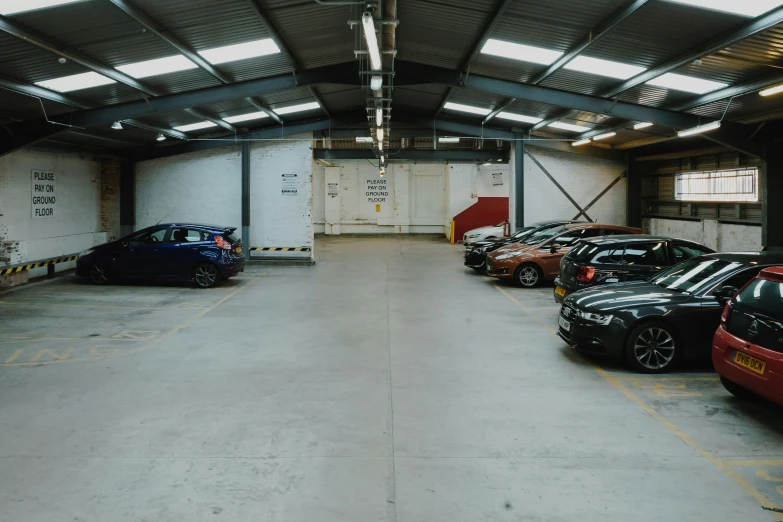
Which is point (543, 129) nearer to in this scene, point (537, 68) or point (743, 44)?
point (537, 68)

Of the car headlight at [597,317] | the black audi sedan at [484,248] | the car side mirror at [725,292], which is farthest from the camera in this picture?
the black audi sedan at [484,248]

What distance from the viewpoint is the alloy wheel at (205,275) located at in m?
15.3

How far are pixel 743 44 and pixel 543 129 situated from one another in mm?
12205

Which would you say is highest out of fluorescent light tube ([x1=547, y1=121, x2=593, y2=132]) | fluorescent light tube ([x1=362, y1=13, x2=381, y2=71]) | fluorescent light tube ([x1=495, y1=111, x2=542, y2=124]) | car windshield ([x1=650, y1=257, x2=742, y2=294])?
fluorescent light tube ([x1=495, y1=111, x2=542, y2=124])

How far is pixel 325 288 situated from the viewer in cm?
1528

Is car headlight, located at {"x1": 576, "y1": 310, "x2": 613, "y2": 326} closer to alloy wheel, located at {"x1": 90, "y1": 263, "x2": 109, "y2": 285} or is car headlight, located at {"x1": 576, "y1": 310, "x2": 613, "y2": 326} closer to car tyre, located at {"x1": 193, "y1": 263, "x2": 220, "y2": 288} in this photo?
car tyre, located at {"x1": 193, "y1": 263, "x2": 220, "y2": 288}

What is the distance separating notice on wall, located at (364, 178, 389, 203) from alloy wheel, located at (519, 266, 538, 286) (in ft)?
66.2

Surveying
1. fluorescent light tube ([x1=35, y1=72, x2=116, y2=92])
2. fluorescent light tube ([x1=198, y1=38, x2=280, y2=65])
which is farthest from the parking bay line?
fluorescent light tube ([x1=35, y1=72, x2=116, y2=92])

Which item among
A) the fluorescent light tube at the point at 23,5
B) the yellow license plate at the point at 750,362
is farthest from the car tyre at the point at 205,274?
the yellow license plate at the point at 750,362

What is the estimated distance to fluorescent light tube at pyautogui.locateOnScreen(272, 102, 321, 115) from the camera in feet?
59.3

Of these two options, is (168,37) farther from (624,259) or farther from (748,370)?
(748,370)

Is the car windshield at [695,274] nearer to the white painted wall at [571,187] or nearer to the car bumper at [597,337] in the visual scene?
the car bumper at [597,337]

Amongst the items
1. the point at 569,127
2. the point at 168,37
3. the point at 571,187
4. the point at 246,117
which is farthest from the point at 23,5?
the point at 571,187

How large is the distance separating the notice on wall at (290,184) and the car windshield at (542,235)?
7.72 metres
